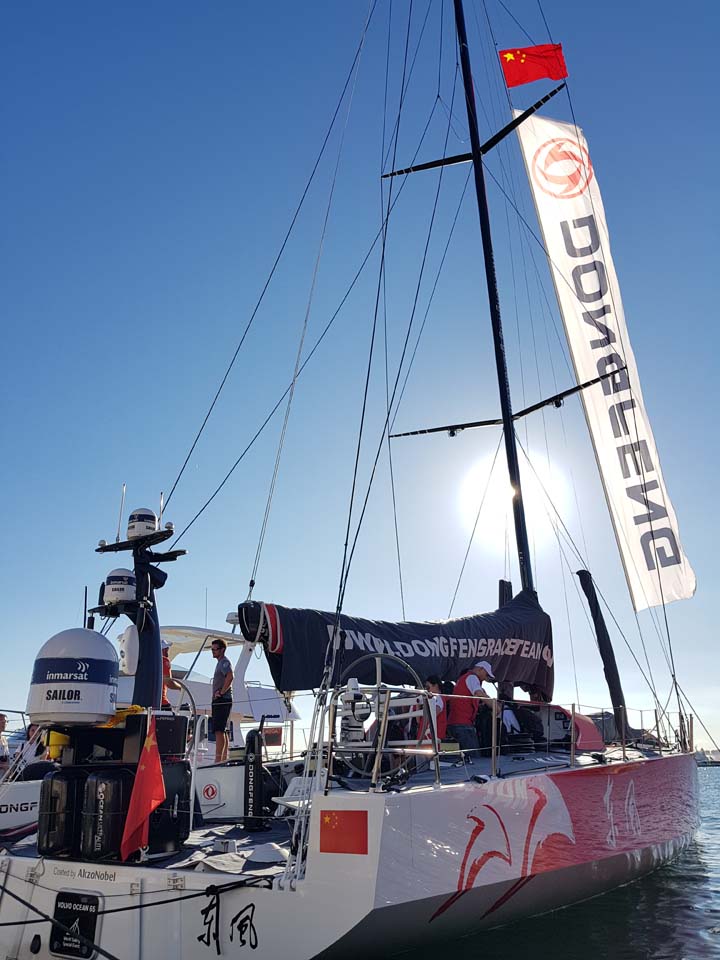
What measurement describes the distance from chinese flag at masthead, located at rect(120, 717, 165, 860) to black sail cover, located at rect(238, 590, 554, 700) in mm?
1432

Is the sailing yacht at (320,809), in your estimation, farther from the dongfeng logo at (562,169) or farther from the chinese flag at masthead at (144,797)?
the dongfeng logo at (562,169)

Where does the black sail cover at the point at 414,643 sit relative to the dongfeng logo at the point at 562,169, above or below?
below

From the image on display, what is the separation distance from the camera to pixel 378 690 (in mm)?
5188

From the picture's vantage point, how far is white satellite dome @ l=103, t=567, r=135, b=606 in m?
6.49

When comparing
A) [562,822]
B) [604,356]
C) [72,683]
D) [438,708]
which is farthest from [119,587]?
[604,356]

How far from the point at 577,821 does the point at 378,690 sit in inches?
98.5

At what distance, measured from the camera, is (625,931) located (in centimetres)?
666

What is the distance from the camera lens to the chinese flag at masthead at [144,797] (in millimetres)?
5199

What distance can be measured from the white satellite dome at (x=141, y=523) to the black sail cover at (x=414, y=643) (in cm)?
99

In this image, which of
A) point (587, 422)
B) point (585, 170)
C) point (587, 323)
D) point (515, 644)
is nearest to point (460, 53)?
point (585, 170)

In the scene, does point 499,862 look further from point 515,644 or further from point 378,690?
point 515,644

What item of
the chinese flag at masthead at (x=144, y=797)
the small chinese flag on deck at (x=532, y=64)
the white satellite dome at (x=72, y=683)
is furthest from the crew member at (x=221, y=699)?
the small chinese flag on deck at (x=532, y=64)

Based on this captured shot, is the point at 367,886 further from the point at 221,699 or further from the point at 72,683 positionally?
the point at 221,699

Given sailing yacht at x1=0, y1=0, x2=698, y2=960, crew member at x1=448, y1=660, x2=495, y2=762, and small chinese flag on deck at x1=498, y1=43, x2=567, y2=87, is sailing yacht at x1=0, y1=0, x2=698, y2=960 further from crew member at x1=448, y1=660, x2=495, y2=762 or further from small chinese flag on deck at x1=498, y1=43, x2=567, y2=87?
small chinese flag on deck at x1=498, y1=43, x2=567, y2=87
